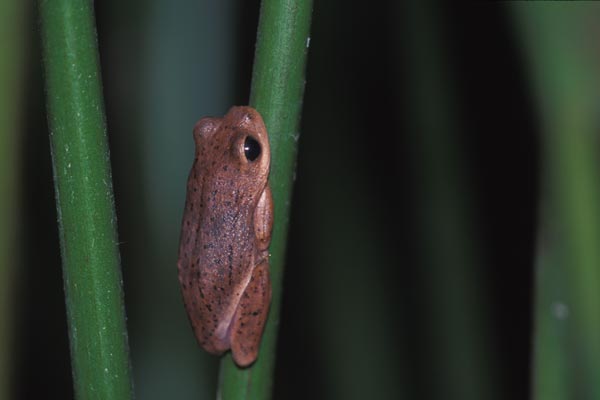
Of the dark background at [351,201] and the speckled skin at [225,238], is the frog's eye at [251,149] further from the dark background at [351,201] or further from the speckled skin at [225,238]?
the dark background at [351,201]

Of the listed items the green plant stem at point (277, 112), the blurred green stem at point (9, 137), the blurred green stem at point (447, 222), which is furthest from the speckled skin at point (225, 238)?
the blurred green stem at point (447, 222)

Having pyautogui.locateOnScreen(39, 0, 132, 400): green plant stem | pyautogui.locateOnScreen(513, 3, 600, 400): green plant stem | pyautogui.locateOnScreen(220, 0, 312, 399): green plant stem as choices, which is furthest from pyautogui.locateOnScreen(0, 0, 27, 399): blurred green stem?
pyautogui.locateOnScreen(513, 3, 600, 400): green plant stem

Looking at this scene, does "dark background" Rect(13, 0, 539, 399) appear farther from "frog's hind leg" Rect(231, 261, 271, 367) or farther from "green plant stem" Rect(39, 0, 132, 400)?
→ "green plant stem" Rect(39, 0, 132, 400)

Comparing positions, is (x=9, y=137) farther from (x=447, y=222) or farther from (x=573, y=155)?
(x=447, y=222)

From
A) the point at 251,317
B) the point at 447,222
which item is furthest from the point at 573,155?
the point at 447,222

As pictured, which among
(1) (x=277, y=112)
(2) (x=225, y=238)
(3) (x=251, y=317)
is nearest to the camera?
(1) (x=277, y=112)
